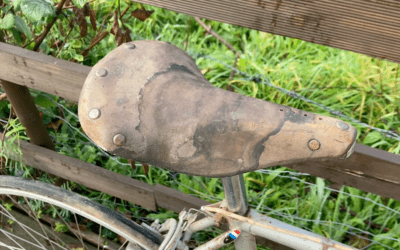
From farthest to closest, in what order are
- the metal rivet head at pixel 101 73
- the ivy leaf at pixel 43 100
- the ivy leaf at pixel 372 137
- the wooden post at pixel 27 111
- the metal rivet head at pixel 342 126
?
the ivy leaf at pixel 372 137 → the ivy leaf at pixel 43 100 → the wooden post at pixel 27 111 → the metal rivet head at pixel 101 73 → the metal rivet head at pixel 342 126

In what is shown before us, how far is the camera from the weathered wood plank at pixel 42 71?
147 centimetres

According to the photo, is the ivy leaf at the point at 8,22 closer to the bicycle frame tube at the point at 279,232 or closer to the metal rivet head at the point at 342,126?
the bicycle frame tube at the point at 279,232

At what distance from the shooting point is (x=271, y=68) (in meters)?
2.82

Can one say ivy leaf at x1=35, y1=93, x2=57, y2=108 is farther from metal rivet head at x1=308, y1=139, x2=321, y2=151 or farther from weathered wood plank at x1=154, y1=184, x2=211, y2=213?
metal rivet head at x1=308, y1=139, x2=321, y2=151

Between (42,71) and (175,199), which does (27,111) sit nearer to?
(42,71)

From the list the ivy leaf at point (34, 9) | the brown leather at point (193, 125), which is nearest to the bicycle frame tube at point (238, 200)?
the brown leather at point (193, 125)

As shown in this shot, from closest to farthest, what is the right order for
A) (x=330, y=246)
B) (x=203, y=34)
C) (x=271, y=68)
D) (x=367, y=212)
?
1. (x=330, y=246)
2. (x=367, y=212)
3. (x=271, y=68)
4. (x=203, y=34)

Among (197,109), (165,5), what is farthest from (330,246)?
(165,5)

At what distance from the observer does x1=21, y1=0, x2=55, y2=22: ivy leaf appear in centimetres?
161

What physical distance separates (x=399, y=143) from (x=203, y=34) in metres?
1.65

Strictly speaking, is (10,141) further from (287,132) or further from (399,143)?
(399,143)

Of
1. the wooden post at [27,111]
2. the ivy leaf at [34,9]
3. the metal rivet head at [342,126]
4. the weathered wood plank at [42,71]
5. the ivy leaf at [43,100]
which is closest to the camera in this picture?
the metal rivet head at [342,126]

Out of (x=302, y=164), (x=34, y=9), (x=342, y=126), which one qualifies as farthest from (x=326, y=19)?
(x=34, y=9)

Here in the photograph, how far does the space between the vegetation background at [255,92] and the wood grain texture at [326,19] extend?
63 cm
